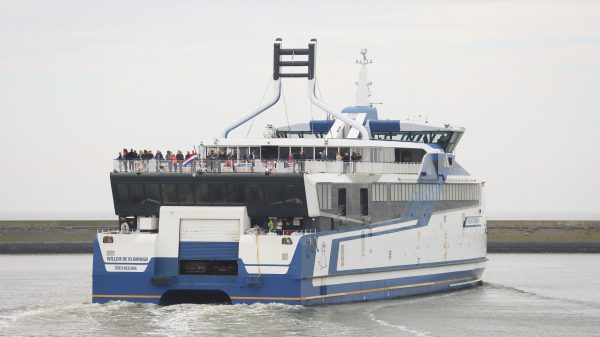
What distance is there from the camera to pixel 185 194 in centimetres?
4153

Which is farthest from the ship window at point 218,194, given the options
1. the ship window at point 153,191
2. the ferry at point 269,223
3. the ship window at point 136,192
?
the ship window at point 136,192

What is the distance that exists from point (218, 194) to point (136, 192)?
104 inches

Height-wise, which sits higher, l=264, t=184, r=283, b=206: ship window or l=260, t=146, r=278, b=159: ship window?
l=260, t=146, r=278, b=159: ship window

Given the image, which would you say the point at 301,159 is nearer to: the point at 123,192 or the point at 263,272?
the point at 263,272

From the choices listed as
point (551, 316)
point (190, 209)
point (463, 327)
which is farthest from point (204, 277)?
point (551, 316)

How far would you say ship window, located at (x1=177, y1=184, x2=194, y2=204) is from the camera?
41.5 m

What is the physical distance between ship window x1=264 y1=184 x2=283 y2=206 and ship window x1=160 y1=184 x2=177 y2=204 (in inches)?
110

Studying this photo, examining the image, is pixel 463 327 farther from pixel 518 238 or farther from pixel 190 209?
pixel 518 238

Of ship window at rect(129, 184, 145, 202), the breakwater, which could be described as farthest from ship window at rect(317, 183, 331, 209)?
the breakwater

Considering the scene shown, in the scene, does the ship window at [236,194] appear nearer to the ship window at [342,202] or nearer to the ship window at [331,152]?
the ship window at [342,202]

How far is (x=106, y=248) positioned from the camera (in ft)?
134

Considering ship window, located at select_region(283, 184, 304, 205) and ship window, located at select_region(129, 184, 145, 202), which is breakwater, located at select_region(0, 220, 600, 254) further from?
ship window, located at select_region(283, 184, 304, 205)

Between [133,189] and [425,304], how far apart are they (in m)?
10.4

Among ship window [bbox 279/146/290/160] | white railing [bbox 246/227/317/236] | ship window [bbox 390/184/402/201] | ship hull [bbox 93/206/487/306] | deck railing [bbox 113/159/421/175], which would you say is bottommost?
ship hull [bbox 93/206/487/306]
